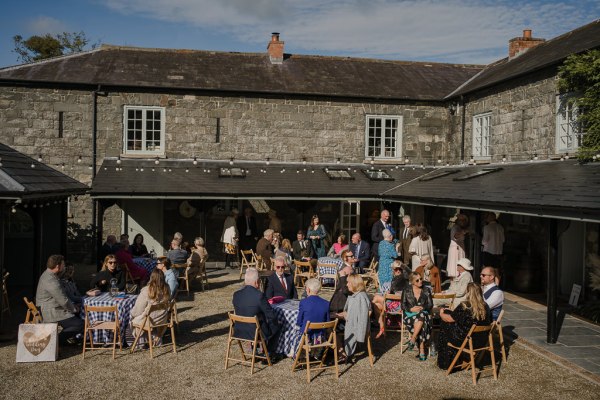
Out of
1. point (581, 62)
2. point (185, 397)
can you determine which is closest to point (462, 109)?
point (581, 62)

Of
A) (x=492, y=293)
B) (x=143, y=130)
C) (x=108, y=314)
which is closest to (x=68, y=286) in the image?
(x=108, y=314)

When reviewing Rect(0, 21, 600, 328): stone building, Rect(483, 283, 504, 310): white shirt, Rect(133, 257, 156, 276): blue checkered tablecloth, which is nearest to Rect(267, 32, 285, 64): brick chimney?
Rect(0, 21, 600, 328): stone building

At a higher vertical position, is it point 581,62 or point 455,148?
point 581,62

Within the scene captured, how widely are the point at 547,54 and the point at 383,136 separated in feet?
17.6

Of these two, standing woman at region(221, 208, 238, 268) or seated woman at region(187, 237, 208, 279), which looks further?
standing woman at region(221, 208, 238, 268)

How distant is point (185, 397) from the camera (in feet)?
19.6

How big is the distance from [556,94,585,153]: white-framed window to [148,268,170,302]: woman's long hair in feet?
30.3

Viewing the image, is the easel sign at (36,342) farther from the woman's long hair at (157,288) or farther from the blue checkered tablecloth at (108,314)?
the woman's long hair at (157,288)

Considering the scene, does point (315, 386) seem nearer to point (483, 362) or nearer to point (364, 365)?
point (364, 365)

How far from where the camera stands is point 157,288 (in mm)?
7367

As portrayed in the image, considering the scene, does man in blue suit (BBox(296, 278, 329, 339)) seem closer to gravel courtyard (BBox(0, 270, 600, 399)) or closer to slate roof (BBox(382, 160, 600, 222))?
gravel courtyard (BBox(0, 270, 600, 399))

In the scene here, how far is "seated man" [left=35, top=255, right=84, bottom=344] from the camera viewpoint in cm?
730

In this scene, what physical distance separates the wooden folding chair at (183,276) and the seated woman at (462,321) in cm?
588

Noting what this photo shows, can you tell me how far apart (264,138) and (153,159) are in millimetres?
3396
